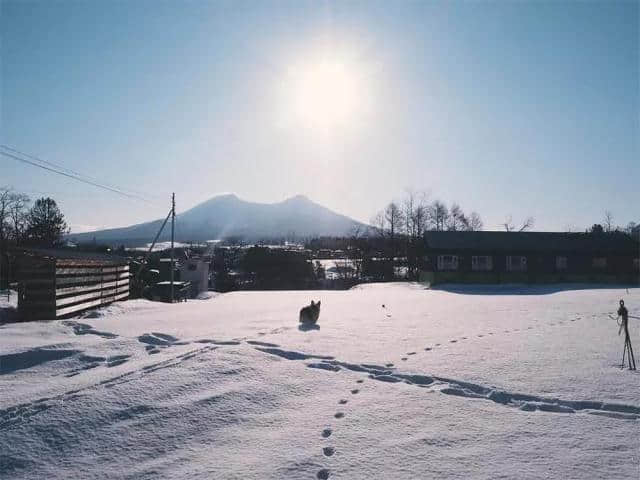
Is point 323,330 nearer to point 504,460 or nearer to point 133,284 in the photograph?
point 504,460

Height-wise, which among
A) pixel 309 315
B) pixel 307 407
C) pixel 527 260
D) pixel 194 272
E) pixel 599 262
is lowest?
pixel 307 407

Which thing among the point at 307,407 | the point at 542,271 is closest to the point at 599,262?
the point at 542,271

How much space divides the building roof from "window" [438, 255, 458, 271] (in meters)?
0.72

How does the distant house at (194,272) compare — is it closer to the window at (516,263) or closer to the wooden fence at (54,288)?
the wooden fence at (54,288)

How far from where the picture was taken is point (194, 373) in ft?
18.0

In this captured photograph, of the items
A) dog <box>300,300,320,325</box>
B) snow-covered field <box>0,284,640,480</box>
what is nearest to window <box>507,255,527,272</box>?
snow-covered field <box>0,284,640,480</box>

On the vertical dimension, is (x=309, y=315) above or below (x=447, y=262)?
below

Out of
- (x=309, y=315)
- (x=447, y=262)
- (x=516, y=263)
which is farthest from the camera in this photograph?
(x=516, y=263)

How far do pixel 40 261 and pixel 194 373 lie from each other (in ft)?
24.9

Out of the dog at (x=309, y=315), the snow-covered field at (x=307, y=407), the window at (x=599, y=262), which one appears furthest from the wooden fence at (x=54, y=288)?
the window at (x=599, y=262)

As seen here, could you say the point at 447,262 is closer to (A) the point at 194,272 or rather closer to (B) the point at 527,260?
(B) the point at 527,260

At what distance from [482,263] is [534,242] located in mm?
→ 5514

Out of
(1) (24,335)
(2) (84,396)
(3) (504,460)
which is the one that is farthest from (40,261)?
(3) (504,460)

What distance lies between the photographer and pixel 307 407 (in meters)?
4.64
